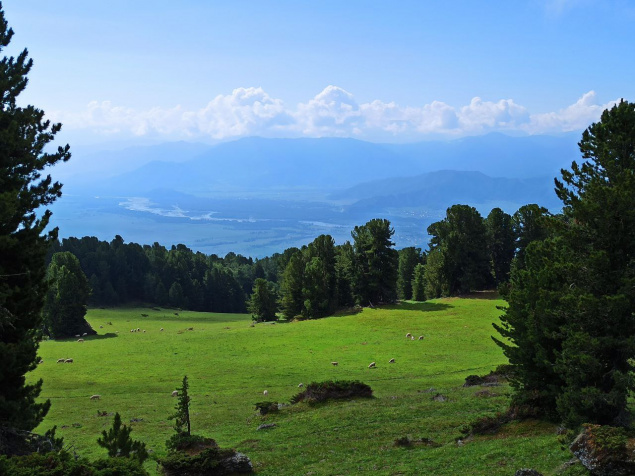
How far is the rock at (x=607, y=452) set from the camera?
13.5 m

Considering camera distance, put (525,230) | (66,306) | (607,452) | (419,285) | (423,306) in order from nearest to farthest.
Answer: (607,452), (66,306), (423,306), (525,230), (419,285)

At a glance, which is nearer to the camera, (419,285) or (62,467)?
(62,467)

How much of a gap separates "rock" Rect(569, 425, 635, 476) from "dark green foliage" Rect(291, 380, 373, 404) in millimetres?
16913

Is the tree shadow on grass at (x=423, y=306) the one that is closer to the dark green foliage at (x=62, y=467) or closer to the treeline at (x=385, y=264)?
the treeline at (x=385, y=264)

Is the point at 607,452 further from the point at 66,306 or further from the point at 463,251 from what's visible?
the point at 66,306

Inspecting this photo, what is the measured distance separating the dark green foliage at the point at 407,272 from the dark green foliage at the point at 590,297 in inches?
3797

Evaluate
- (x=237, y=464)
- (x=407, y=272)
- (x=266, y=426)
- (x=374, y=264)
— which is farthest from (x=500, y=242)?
(x=237, y=464)

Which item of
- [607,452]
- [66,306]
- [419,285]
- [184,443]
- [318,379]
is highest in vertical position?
[419,285]

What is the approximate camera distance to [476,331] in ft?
172

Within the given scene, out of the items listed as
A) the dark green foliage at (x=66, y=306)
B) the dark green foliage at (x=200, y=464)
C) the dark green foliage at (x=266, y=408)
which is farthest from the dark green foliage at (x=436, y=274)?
the dark green foliage at (x=200, y=464)

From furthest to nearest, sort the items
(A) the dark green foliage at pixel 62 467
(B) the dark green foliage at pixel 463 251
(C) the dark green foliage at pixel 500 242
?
(C) the dark green foliage at pixel 500 242
(B) the dark green foliage at pixel 463 251
(A) the dark green foliage at pixel 62 467

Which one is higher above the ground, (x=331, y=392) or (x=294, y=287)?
(x=294, y=287)

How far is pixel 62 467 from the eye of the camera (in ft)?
37.2

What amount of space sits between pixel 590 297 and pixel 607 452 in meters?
5.49
